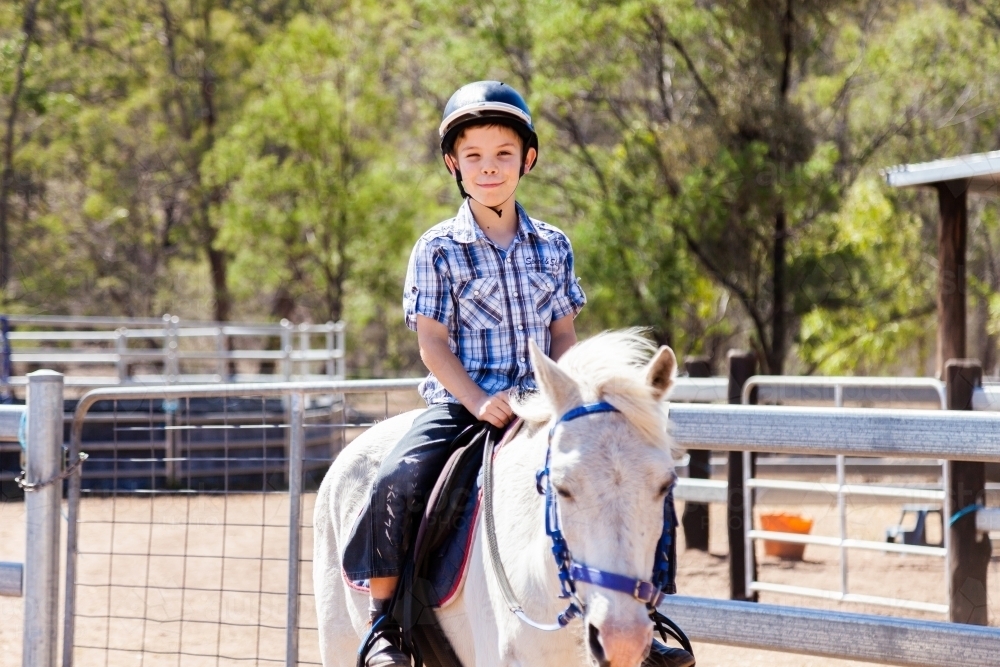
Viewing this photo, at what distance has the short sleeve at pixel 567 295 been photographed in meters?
3.12

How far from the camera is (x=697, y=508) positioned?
33.0 feet

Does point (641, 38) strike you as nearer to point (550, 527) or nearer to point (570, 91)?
point (570, 91)

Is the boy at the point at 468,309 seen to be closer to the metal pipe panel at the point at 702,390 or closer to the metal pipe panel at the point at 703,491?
the metal pipe panel at the point at 703,491

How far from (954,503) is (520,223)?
5138 millimetres

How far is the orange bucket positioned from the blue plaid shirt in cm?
732

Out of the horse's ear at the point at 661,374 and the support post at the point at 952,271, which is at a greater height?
the support post at the point at 952,271

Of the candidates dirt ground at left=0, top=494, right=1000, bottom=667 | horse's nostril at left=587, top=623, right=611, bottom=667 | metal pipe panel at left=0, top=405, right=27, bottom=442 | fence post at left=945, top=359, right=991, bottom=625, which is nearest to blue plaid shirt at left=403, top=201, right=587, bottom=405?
horse's nostril at left=587, top=623, right=611, bottom=667

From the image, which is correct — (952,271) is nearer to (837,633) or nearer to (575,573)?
(837,633)

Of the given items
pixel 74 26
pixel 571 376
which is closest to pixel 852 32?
pixel 74 26

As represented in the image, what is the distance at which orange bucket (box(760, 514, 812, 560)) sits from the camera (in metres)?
9.66

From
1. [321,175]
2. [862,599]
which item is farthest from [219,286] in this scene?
[862,599]

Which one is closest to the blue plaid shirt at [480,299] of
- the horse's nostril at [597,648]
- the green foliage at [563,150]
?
the horse's nostril at [597,648]

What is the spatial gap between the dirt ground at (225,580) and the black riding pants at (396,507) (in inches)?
102

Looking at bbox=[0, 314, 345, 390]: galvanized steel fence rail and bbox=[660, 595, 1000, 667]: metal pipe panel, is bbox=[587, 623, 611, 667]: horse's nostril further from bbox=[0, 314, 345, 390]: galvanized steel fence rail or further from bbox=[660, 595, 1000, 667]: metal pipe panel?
bbox=[0, 314, 345, 390]: galvanized steel fence rail
